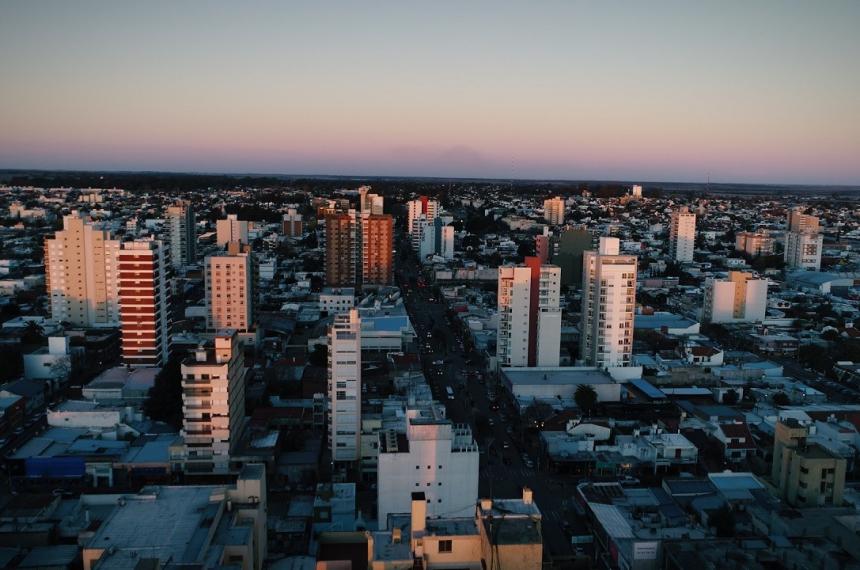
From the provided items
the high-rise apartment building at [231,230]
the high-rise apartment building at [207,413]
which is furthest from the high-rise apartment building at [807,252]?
the high-rise apartment building at [207,413]

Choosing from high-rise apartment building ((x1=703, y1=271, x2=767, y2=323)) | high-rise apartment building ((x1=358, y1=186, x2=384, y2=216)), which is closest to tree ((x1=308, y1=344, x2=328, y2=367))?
high-rise apartment building ((x1=703, y1=271, x2=767, y2=323))

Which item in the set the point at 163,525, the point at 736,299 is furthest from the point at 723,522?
the point at 736,299

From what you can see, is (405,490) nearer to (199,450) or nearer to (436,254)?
(199,450)

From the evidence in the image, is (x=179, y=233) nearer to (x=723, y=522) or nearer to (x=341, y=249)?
(x=341, y=249)

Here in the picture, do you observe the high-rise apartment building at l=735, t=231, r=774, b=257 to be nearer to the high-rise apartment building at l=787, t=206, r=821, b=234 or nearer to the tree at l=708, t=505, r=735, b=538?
the high-rise apartment building at l=787, t=206, r=821, b=234

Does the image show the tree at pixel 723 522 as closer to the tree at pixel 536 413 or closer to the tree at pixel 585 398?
the tree at pixel 536 413

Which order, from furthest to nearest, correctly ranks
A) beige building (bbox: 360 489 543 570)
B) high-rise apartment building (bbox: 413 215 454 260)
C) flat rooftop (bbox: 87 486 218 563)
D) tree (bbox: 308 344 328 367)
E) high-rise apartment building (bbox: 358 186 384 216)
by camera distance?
1. high-rise apartment building (bbox: 413 215 454 260)
2. high-rise apartment building (bbox: 358 186 384 216)
3. tree (bbox: 308 344 328 367)
4. flat rooftop (bbox: 87 486 218 563)
5. beige building (bbox: 360 489 543 570)
